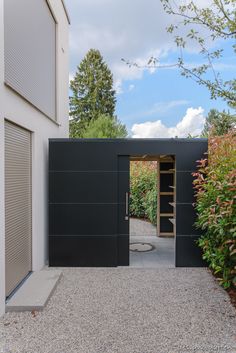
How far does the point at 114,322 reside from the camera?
3596mm

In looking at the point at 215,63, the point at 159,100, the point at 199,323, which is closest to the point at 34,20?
the point at 215,63

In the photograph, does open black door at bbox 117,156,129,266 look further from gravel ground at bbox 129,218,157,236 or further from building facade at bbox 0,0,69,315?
gravel ground at bbox 129,218,157,236

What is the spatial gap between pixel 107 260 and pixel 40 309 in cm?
209

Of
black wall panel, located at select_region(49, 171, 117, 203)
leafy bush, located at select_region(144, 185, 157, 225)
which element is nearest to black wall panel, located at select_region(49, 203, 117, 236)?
black wall panel, located at select_region(49, 171, 117, 203)

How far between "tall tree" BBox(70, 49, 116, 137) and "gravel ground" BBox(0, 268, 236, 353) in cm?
2029

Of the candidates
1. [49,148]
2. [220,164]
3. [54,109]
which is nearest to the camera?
[220,164]

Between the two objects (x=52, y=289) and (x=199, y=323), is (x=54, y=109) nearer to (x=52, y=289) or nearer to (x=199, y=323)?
(x=52, y=289)

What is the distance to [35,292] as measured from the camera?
4340mm

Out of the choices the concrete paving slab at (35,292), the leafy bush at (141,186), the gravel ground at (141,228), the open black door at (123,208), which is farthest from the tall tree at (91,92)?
the concrete paving slab at (35,292)

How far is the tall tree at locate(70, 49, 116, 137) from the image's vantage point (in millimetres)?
24375

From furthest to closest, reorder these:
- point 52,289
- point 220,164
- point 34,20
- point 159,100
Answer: point 159,100, point 34,20, point 220,164, point 52,289

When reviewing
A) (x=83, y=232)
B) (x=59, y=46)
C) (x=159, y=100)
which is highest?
(x=159, y=100)

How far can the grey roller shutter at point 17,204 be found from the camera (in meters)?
4.14

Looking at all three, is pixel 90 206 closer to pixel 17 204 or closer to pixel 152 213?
pixel 17 204
